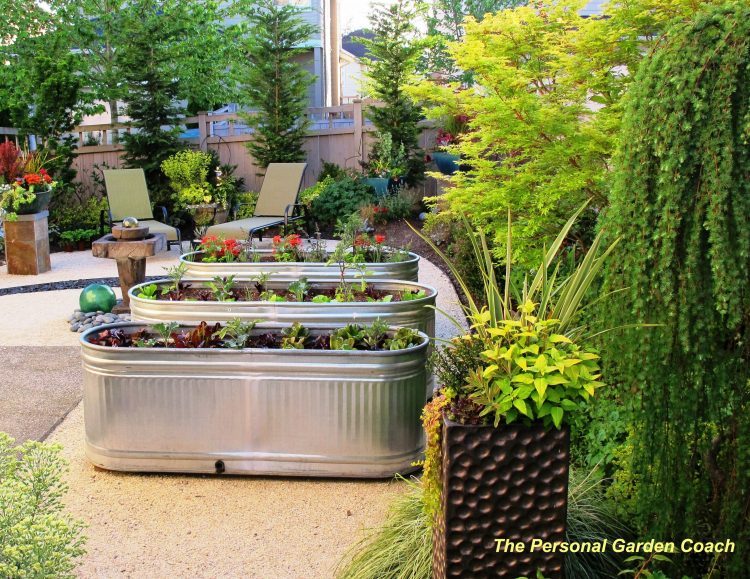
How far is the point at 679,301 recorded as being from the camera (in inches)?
81.2

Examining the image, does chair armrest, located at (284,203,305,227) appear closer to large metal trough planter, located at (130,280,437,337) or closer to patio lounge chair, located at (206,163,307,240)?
patio lounge chair, located at (206,163,307,240)

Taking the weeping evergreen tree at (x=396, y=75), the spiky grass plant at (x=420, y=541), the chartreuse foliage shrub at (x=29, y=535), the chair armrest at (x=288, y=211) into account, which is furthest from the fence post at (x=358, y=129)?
the chartreuse foliage shrub at (x=29, y=535)

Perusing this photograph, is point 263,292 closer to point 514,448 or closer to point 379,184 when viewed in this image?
point 514,448

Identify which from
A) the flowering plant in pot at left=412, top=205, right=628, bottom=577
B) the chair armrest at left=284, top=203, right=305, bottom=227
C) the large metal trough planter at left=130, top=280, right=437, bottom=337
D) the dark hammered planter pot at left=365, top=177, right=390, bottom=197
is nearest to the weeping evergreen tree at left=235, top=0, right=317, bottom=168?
the dark hammered planter pot at left=365, top=177, right=390, bottom=197

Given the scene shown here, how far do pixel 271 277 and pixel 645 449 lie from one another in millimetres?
3512

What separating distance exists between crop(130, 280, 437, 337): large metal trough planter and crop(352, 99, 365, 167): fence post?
9151 mm

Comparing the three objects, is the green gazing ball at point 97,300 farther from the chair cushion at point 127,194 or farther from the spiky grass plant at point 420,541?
the spiky grass plant at point 420,541

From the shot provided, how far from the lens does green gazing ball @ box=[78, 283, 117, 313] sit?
6.72m

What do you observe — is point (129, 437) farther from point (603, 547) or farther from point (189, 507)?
point (603, 547)

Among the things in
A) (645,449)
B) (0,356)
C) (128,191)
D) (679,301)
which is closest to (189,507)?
(645,449)

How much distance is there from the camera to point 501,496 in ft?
7.41

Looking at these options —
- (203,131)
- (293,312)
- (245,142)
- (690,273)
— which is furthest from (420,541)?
(203,131)

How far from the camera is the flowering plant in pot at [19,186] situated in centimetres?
825

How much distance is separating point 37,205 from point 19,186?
652 mm
